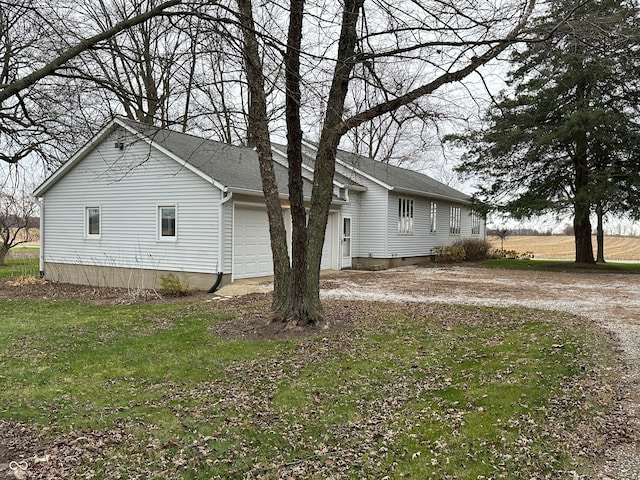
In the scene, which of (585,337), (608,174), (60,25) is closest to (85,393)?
(60,25)

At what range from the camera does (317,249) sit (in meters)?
7.92

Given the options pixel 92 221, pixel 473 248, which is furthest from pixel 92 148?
pixel 473 248

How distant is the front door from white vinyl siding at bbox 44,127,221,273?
669 centimetres

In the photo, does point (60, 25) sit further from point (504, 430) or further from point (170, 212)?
point (504, 430)

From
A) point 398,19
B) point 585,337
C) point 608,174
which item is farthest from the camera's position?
point 608,174

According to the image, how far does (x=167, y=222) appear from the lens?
46.0 feet

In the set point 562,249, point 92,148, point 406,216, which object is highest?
point 92,148

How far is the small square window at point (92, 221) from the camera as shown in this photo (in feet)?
51.1

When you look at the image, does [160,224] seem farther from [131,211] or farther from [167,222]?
[131,211]

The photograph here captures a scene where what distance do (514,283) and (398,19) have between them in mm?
10439

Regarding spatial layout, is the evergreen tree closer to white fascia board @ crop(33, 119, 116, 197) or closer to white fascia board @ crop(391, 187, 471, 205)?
white fascia board @ crop(391, 187, 471, 205)

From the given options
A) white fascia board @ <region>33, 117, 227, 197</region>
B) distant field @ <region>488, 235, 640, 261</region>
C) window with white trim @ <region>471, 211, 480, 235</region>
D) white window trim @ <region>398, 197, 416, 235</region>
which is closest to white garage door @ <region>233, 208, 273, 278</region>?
white fascia board @ <region>33, 117, 227, 197</region>

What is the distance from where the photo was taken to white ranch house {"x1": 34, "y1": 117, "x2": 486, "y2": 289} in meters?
→ 13.2

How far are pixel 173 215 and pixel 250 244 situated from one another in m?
2.34
